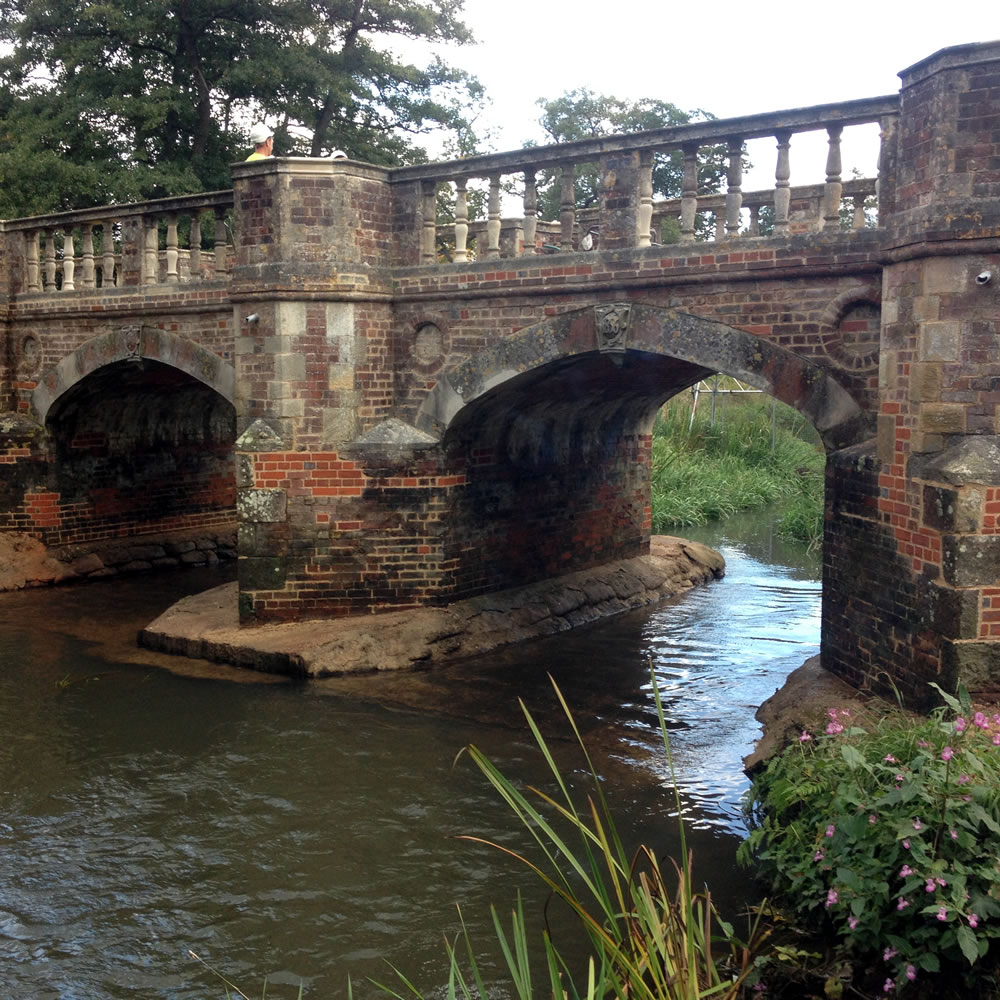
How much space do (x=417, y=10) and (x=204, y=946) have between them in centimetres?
1971

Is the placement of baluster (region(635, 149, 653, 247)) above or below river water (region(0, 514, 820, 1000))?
above

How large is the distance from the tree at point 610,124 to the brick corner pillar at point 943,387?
2362 cm

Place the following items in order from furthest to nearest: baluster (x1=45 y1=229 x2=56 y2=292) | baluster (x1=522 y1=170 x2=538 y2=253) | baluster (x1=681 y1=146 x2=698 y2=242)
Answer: baluster (x1=45 y1=229 x2=56 y2=292), baluster (x1=522 y1=170 x2=538 y2=253), baluster (x1=681 y1=146 x2=698 y2=242)

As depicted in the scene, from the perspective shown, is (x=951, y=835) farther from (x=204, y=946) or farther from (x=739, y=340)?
(x=739, y=340)

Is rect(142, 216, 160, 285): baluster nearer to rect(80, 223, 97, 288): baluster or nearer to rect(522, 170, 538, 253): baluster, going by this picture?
rect(80, 223, 97, 288): baluster

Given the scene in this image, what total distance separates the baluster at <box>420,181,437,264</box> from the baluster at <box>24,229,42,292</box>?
590 cm

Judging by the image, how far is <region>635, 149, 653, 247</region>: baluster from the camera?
9344mm

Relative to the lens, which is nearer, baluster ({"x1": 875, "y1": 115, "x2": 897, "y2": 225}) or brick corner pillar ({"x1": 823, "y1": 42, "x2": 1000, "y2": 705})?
brick corner pillar ({"x1": 823, "y1": 42, "x2": 1000, "y2": 705})

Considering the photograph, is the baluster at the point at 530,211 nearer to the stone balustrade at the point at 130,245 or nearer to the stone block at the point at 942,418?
the stone balustrade at the point at 130,245

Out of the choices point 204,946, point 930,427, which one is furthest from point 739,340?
point 204,946

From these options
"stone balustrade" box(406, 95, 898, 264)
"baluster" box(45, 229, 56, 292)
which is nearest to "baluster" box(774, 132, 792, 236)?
"stone balustrade" box(406, 95, 898, 264)

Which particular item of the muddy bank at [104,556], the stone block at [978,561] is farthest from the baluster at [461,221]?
the muddy bank at [104,556]

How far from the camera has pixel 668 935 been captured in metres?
3.23

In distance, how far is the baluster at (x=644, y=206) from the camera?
9.34 metres
